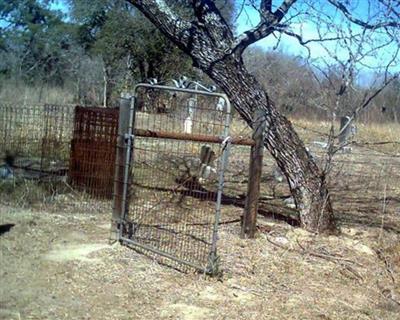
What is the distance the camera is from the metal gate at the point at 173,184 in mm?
5656

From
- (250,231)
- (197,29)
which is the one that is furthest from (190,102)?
(250,231)

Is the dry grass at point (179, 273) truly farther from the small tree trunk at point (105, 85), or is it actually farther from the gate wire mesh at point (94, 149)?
the small tree trunk at point (105, 85)

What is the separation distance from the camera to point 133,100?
5.98 metres

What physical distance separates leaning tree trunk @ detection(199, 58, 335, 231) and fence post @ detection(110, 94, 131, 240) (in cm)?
164

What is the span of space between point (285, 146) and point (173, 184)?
2.03 meters

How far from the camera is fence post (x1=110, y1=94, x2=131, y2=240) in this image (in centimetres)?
601

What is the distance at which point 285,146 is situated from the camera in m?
7.34

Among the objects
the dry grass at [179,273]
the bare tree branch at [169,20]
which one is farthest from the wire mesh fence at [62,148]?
the bare tree branch at [169,20]

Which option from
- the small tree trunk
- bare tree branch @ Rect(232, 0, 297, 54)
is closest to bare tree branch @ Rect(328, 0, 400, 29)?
bare tree branch @ Rect(232, 0, 297, 54)

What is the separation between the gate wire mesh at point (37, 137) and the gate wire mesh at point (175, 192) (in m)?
0.98

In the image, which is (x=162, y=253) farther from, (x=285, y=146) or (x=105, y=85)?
(x=105, y=85)

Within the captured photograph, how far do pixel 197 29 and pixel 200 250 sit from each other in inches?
106

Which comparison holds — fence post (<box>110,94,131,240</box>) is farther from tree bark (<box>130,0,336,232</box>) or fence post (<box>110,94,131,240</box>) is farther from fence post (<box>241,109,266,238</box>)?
tree bark (<box>130,0,336,232</box>)

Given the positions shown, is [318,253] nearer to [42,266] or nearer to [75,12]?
[42,266]
